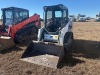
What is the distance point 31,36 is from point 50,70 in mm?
6116

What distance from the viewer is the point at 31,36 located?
12.4 meters

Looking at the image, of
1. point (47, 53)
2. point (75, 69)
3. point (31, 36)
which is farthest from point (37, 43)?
point (31, 36)

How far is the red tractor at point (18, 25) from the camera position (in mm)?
10934

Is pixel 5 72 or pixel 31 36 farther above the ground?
pixel 31 36

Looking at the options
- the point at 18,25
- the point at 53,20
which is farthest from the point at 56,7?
the point at 18,25

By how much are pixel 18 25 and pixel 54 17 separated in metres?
2.61

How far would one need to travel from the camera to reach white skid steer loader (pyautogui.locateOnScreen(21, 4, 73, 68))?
7410mm

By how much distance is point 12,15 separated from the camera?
11.7 metres

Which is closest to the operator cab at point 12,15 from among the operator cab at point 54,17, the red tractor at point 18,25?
the red tractor at point 18,25

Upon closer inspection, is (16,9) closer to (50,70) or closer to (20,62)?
(20,62)

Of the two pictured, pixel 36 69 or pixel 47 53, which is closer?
pixel 36 69

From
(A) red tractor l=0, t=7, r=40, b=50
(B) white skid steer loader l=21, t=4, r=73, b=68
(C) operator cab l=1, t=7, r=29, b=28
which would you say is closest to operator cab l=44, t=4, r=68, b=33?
(B) white skid steer loader l=21, t=4, r=73, b=68

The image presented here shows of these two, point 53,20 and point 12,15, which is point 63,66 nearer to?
point 53,20

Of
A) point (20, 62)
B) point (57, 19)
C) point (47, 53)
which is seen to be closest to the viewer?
point (20, 62)
